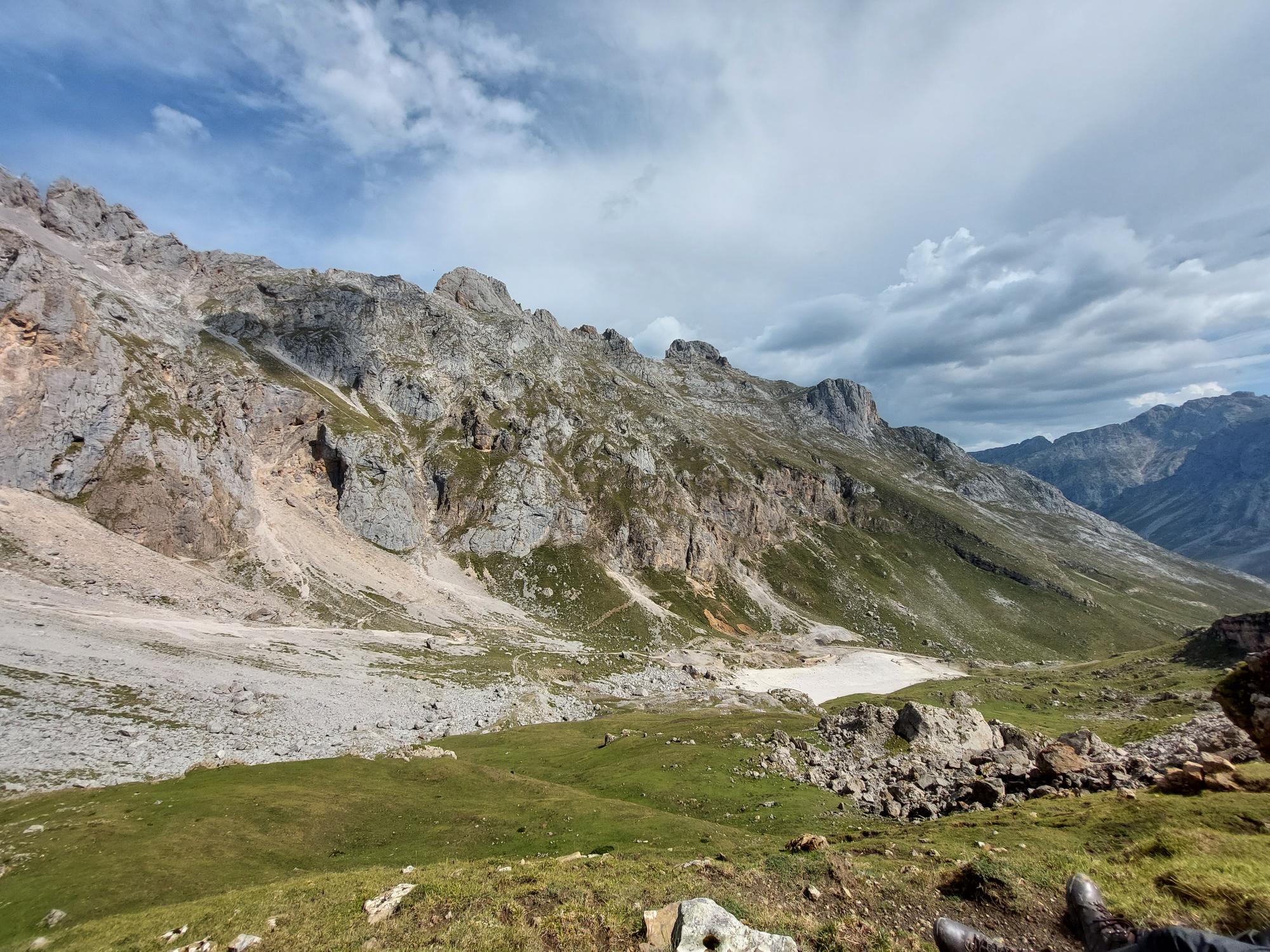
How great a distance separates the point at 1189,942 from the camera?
20.9 feet

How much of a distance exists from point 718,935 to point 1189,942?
875 cm

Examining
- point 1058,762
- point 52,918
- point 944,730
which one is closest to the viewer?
point 52,918

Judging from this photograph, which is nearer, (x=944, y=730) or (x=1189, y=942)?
(x=1189, y=942)

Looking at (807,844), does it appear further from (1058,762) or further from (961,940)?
(1058,762)

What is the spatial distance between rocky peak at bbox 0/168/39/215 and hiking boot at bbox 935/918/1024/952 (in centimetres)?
29939

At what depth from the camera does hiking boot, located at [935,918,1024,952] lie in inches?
403

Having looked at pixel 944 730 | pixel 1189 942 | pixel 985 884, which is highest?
pixel 1189 942

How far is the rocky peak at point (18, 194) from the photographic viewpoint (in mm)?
182000

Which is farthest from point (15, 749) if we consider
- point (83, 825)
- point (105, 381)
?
point (105, 381)

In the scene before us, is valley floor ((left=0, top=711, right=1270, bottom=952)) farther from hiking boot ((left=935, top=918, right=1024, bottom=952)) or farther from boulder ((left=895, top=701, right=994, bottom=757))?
boulder ((left=895, top=701, right=994, bottom=757))

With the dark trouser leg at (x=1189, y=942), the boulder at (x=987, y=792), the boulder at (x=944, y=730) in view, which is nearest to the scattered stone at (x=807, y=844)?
the boulder at (x=987, y=792)

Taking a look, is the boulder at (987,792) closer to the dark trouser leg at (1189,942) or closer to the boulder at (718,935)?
the boulder at (718,935)

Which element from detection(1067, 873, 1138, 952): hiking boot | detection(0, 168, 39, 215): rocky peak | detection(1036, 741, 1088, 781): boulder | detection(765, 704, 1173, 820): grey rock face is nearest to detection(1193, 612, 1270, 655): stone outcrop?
detection(765, 704, 1173, 820): grey rock face

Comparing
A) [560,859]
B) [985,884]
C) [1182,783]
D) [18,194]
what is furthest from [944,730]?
[18,194]
